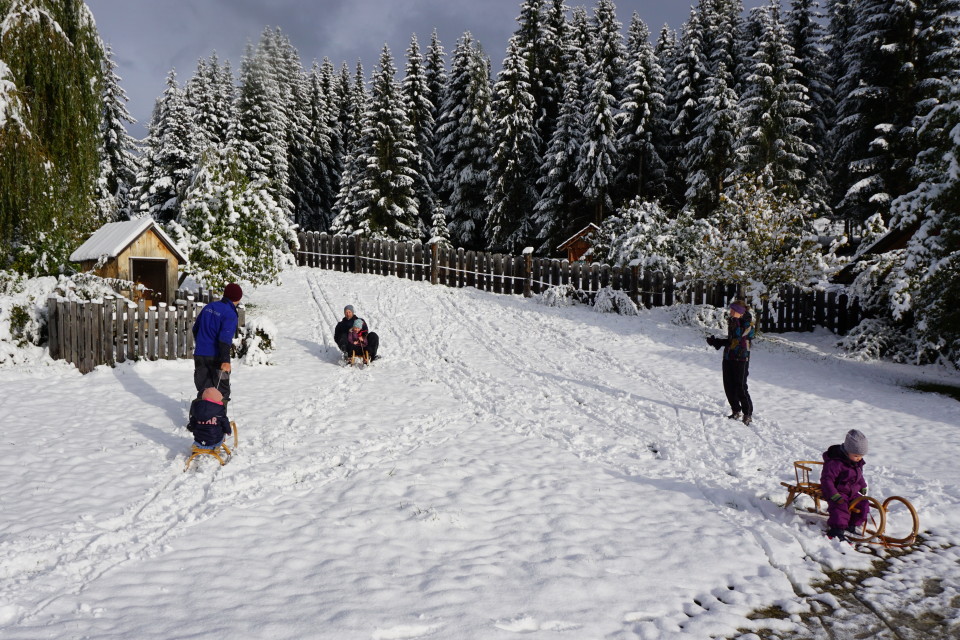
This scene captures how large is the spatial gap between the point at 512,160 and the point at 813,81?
16.8m

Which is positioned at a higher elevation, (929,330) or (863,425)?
(929,330)

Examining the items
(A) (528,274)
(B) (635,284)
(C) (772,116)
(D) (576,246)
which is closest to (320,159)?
(D) (576,246)

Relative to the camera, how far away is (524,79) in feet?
110

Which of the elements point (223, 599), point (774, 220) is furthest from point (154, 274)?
point (774, 220)

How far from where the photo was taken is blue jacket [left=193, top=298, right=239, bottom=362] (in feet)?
23.0

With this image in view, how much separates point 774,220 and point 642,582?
1483cm

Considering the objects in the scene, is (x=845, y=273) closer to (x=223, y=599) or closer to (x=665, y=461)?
(x=665, y=461)

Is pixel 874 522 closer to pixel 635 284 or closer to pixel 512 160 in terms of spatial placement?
pixel 635 284

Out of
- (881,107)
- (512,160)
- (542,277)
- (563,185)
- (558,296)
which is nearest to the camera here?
(558,296)

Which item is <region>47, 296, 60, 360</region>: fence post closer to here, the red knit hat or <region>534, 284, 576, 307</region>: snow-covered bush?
the red knit hat

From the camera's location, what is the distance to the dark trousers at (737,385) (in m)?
8.65

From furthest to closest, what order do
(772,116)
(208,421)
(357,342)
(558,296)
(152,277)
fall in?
(772,116)
(558,296)
(152,277)
(357,342)
(208,421)

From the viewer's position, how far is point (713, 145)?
96.8 ft

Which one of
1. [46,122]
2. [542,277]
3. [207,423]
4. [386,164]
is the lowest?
[207,423]
